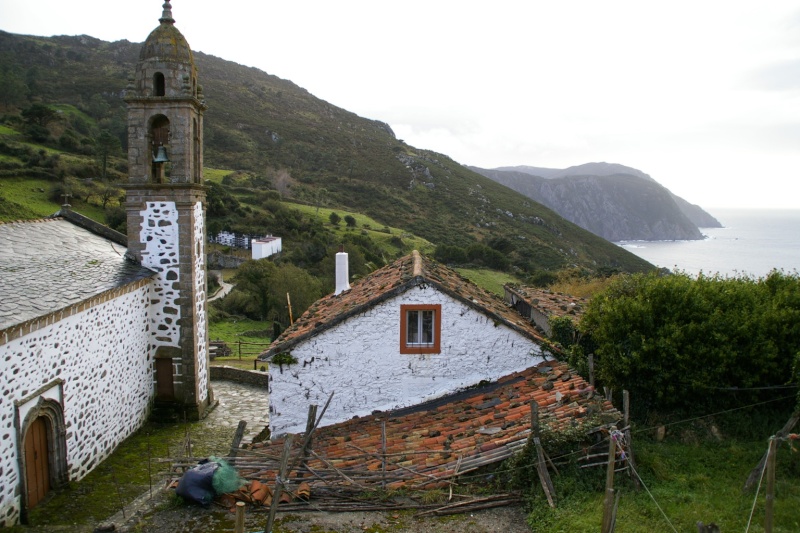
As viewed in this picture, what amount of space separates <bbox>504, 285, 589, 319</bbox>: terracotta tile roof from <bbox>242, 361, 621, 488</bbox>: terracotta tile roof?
238 cm

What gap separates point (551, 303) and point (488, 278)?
21246mm

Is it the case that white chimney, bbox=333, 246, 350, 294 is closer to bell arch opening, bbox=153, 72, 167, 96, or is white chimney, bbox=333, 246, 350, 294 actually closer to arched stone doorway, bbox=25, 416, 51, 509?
bell arch opening, bbox=153, 72, 167, 96

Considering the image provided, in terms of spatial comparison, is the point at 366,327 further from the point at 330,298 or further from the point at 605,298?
the point at 605,298

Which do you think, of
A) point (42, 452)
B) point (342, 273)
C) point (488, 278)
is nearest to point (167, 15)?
point (342, 273)

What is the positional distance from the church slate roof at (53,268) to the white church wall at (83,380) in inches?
13.9

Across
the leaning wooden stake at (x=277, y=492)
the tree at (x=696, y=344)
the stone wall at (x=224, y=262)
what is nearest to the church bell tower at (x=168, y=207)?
the leaning wooden stake at (x=277, y=492)

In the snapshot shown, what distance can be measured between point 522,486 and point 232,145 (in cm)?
7934

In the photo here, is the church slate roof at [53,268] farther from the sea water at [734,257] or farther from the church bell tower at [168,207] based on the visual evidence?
the sea water at [734,257]

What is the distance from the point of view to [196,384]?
591 inches

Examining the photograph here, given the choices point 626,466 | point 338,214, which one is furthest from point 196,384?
point 338,214

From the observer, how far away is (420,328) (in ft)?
36.6

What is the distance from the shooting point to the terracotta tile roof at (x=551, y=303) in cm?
1364

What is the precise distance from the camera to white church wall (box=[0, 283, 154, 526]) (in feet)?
29.7

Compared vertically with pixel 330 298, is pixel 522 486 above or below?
below
